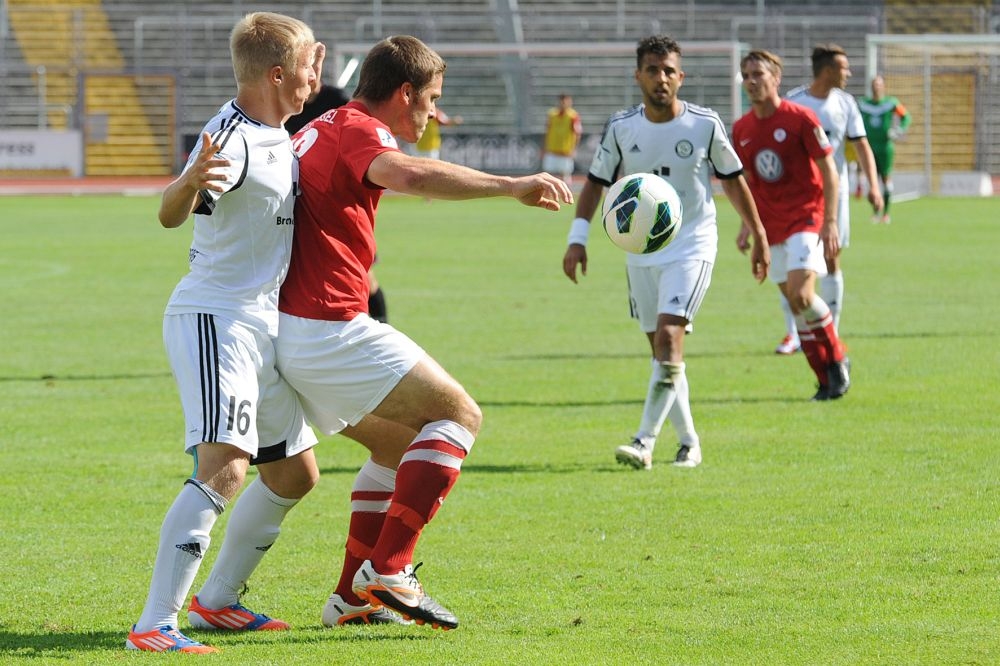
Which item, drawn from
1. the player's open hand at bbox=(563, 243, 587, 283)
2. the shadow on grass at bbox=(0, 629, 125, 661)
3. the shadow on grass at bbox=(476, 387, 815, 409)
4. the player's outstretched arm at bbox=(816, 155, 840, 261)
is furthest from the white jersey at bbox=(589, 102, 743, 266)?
the shadow on grass at bbox=(0, 629, 125, 661)

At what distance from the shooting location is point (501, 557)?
6.05 m

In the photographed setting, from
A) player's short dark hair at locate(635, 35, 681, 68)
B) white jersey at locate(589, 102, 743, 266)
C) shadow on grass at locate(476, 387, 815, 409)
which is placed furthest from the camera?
shadow on grass at locate(476, 387, 815, 409)

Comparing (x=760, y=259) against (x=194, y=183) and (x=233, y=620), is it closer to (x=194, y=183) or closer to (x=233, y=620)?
(x=233, y=620)

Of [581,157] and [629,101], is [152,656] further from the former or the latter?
[629,101]

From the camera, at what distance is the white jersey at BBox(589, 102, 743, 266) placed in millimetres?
8211

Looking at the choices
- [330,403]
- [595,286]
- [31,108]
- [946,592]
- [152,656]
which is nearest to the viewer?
[152,656]

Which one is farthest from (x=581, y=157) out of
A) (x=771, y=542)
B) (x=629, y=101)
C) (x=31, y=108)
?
(x=771, y=542)

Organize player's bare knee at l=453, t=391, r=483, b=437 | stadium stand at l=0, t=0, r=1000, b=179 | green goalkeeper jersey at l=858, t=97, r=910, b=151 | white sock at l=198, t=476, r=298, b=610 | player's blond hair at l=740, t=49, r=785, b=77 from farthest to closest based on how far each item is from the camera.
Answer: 1. stadium stand at l=0, t=0, r=1000, b=179
2. green goalkeeper jersey at l=858, t=97, r=910, b=151
3. player's blond hair at l=740, t=49, r=785, b=77
4. white sock at l=198, t=476, r=298, b=610
5. player's bare knee at l=453, t=391, r=483, b=437

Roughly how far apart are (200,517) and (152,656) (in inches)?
17.5

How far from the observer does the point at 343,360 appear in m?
4.87

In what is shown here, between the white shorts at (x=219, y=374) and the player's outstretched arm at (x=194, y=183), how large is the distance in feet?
1.18

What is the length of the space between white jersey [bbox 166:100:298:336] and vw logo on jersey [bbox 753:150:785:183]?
20.0 feet

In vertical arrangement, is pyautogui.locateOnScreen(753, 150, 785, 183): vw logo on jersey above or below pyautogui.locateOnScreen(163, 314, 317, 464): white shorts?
below

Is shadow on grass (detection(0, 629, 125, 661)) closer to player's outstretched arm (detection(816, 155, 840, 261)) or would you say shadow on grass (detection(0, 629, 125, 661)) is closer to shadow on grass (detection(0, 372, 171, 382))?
shadow on grass (detection(0, 372, 171, 382))
